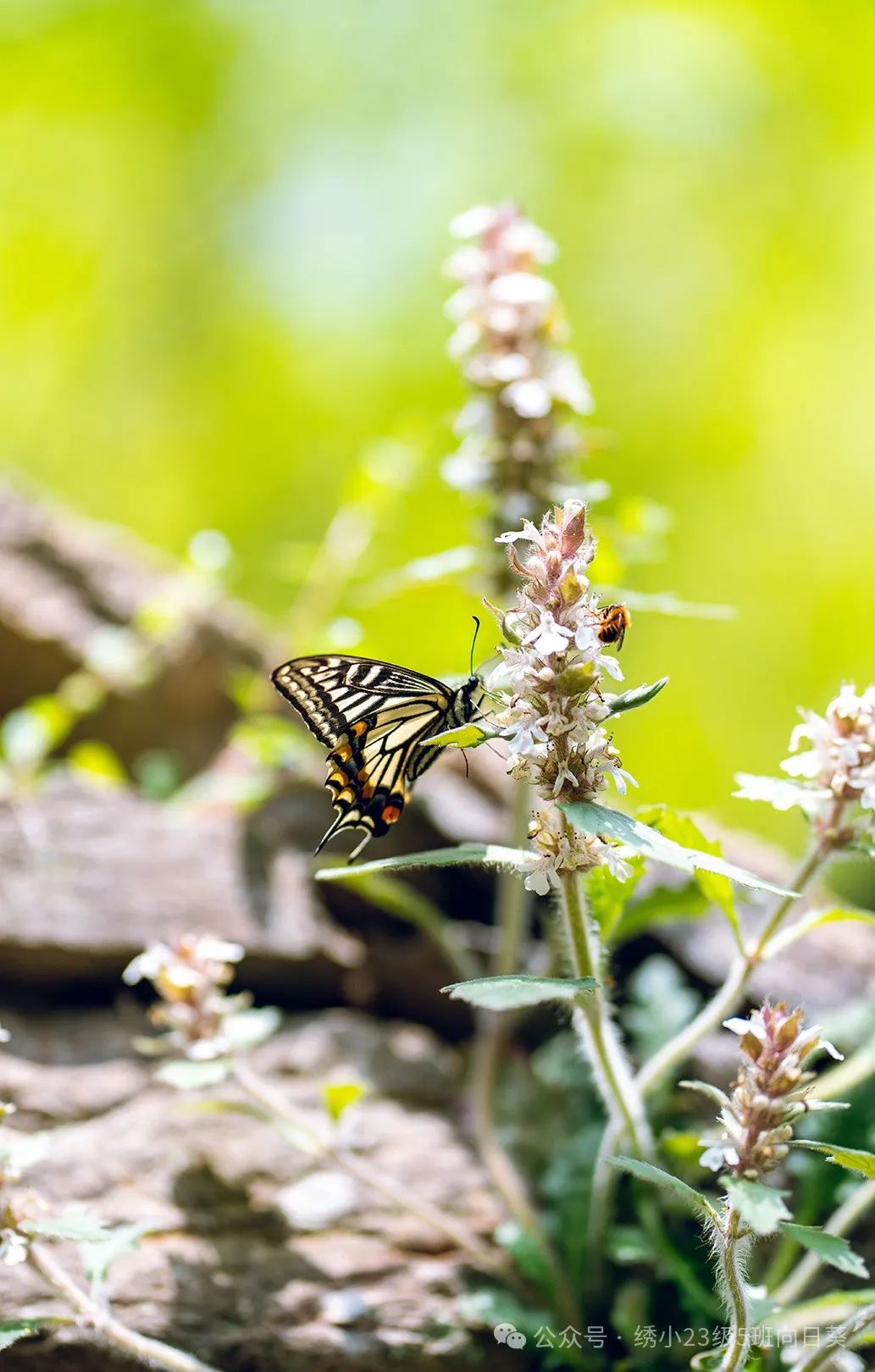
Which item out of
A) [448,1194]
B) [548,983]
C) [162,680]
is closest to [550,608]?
[548,983]

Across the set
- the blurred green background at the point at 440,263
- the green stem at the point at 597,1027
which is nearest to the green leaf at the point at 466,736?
the green stem at the point at 597,1027

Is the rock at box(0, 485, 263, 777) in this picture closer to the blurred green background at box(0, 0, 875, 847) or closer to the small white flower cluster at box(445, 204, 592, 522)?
the small white flower cluster at box(445, 204, 592, 522)

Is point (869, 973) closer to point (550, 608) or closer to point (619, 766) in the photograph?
point (619, 766)

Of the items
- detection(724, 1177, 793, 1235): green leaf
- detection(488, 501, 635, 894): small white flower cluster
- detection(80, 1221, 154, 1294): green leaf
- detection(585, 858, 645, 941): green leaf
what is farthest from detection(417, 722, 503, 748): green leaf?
detection(80, 1221, 154, 1294): green leaf

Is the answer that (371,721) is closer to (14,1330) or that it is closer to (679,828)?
(679,828)

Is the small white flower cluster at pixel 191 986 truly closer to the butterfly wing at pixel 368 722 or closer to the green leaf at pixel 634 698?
the butterfly wing at pixel 368 722

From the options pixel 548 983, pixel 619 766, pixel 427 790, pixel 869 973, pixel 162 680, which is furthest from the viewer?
pixel 162 680
